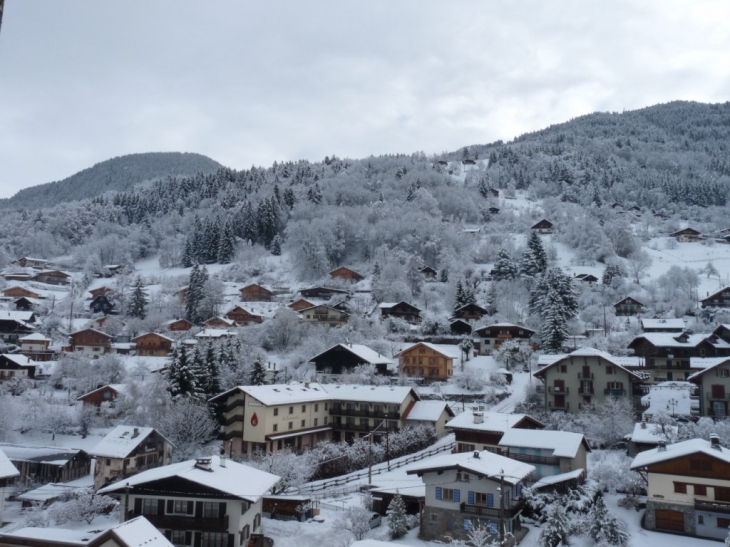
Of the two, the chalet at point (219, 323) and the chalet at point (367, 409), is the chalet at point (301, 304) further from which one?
the chalet at point (367, 409)

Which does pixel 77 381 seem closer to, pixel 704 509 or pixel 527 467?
pixel 527 467

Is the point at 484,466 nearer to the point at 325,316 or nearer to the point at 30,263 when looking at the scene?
the point at 325,316

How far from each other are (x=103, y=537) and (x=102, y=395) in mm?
37037

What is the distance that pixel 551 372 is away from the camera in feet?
158

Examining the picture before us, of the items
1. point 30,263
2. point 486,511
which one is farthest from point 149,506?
point 30,263

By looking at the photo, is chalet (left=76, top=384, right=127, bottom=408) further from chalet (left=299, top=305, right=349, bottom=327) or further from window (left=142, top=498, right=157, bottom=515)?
chalet (left=299, top=305, right=349, bottom=327)

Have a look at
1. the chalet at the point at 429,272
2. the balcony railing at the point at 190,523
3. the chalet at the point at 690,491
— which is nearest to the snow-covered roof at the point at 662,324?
the chalet at the point at 690,491

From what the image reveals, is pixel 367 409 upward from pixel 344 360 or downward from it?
downward

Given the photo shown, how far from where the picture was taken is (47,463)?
1581 inches

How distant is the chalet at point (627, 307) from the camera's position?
3093 inches

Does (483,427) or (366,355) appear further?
(366,355)

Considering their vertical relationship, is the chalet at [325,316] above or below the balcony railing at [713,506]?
above

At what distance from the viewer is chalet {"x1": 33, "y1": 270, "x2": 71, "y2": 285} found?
11050cm

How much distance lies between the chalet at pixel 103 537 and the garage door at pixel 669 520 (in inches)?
957
